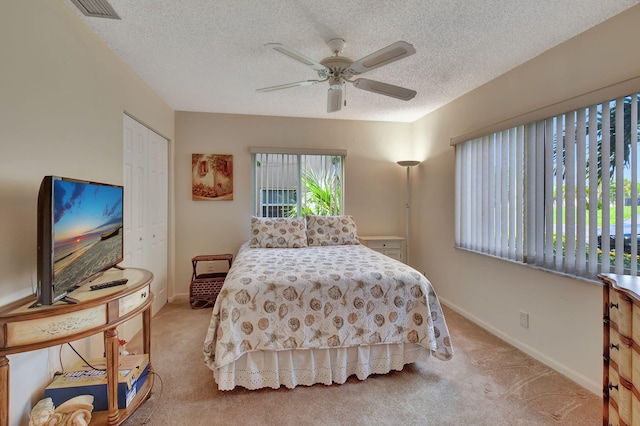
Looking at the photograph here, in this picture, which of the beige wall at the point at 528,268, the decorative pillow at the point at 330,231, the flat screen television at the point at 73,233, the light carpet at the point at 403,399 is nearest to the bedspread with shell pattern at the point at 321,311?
the light carpet at the point at 403,399

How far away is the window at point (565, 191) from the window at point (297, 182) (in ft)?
5.95

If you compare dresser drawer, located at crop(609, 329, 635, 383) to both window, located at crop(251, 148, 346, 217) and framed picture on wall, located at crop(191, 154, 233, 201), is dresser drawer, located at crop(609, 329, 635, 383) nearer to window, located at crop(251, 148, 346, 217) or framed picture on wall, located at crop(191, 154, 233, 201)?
window, located at crop(251, 148, 346, 217)

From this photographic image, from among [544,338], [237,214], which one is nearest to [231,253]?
[237,214]

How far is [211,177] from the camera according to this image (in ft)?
12.3

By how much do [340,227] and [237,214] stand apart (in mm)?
1374

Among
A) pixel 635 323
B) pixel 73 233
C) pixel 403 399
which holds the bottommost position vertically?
pixel 403 399

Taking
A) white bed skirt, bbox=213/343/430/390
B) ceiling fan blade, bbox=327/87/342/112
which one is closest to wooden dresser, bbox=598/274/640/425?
white bed skirt, bbox=213/343/430/390

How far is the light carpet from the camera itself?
162 centimetres

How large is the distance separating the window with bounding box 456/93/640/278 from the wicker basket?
2.89m

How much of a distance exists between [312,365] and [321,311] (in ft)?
1.15

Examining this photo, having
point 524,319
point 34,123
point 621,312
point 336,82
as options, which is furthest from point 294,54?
point 524,319

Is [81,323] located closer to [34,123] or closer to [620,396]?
[34,123]

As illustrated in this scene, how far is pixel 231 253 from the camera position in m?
3.82

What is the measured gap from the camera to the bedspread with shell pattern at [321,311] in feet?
5.99
